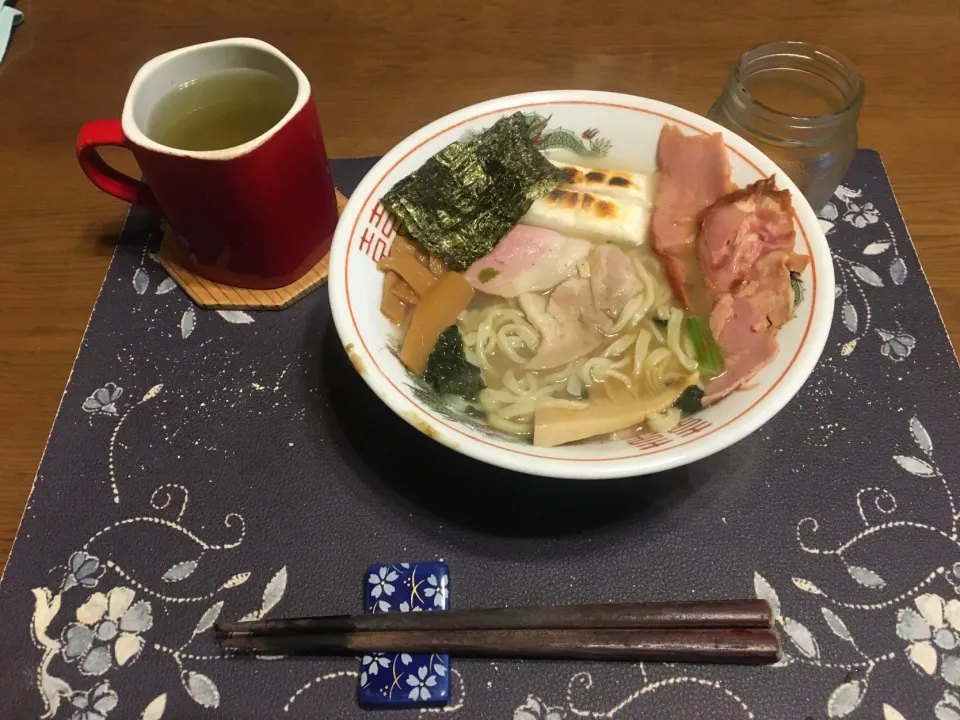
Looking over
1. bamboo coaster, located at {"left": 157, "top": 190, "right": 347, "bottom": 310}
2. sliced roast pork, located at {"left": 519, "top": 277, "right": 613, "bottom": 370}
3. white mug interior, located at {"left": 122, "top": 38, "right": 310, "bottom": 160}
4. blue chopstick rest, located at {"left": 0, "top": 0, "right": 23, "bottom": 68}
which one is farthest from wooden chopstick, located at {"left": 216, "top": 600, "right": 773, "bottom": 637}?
blue chopstick rest, located at {"left": 0, "top": 0, "right": 23, "bottom": 68}

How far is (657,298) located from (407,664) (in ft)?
3.11

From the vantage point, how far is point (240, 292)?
1.72 m

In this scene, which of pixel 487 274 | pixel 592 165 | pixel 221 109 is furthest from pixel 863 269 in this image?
pixel 221 109

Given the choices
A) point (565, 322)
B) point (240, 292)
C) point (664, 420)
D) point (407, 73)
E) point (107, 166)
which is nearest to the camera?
point (664, 420)

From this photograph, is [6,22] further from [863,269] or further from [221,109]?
[863,269]

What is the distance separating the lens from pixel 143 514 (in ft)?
4.55

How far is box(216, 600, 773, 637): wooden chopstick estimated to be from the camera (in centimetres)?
115

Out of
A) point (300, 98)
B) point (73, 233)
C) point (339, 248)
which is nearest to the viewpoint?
point (339, 248)

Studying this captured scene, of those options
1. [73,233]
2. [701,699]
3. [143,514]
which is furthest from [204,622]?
[73,233]

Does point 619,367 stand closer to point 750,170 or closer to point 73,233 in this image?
point 750,170

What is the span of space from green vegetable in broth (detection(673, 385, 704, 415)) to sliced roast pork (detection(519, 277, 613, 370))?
24 centimetres

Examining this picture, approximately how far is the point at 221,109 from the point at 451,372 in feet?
3.02

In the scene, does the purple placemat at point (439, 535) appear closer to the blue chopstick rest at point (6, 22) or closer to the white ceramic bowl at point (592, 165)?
the white ceramic bowl at point (592, 165)

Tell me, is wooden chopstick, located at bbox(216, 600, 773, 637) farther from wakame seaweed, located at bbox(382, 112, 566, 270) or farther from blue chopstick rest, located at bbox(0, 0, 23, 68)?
blue chopstick rest, located at bbox(0, 0, 23, 68)
